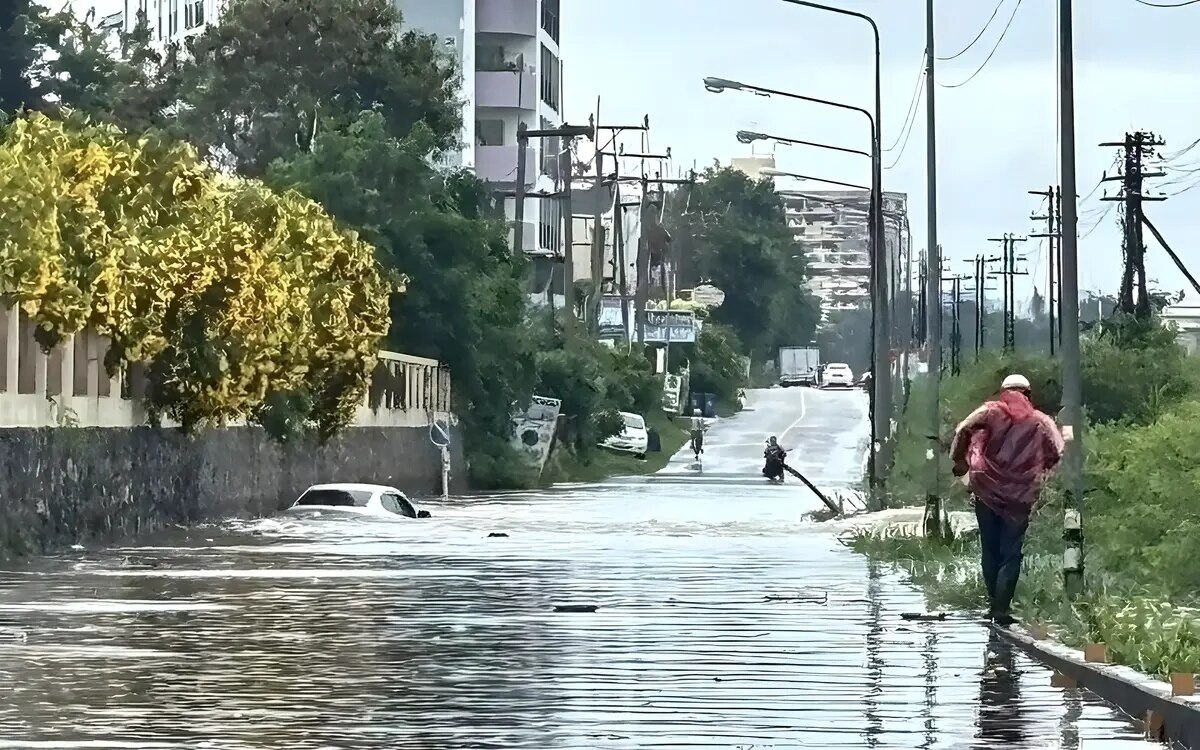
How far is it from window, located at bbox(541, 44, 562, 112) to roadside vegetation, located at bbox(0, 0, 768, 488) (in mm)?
10527

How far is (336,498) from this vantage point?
185ft

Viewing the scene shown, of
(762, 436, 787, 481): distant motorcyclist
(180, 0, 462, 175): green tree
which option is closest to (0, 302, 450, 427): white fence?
(762, 436, 787, 481): distant motorcyclist

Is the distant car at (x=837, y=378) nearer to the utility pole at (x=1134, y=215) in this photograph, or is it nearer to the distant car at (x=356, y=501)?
the utility pole at (x=1134, y=215)

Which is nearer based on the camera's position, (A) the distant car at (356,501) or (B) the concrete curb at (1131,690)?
(B) the concrete curb at (1131,690)

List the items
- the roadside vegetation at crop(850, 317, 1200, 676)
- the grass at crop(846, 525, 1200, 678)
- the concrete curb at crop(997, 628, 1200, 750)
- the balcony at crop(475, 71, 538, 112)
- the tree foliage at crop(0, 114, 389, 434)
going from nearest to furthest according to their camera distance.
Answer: the concrete curb at crop(997, 628, 1200, 750)
the grass at crop(846, 525, 1200, 678)
the roadside vegetation at crop(850, 317, 1200, 676)
the tree foliage at crop(0, 114, 389, 434)
the balcony at crop(475, 71, 538, 112)

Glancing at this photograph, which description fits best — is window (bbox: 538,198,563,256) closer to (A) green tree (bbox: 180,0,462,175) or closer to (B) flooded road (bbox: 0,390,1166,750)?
(A) green tree (bbox: 180,0,462,175)

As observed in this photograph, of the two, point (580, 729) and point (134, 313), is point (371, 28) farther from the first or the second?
point (580, 729)

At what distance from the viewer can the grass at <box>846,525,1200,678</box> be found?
16.6 metres

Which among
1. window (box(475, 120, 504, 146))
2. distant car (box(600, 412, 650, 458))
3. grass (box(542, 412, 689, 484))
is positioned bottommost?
grass (box(542, 412, 689, 484))

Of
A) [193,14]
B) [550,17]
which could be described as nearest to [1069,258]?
[550,17]

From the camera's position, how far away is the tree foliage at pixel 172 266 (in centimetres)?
4238

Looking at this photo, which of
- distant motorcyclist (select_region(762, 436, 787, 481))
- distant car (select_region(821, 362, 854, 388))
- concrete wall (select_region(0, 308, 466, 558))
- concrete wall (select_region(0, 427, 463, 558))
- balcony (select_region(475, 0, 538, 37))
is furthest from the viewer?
distant car (select_region(821, 362, 854, 388))

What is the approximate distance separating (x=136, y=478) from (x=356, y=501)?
28.8 feet

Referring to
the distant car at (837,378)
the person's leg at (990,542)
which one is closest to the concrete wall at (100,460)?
the person's leg at (990,542)
